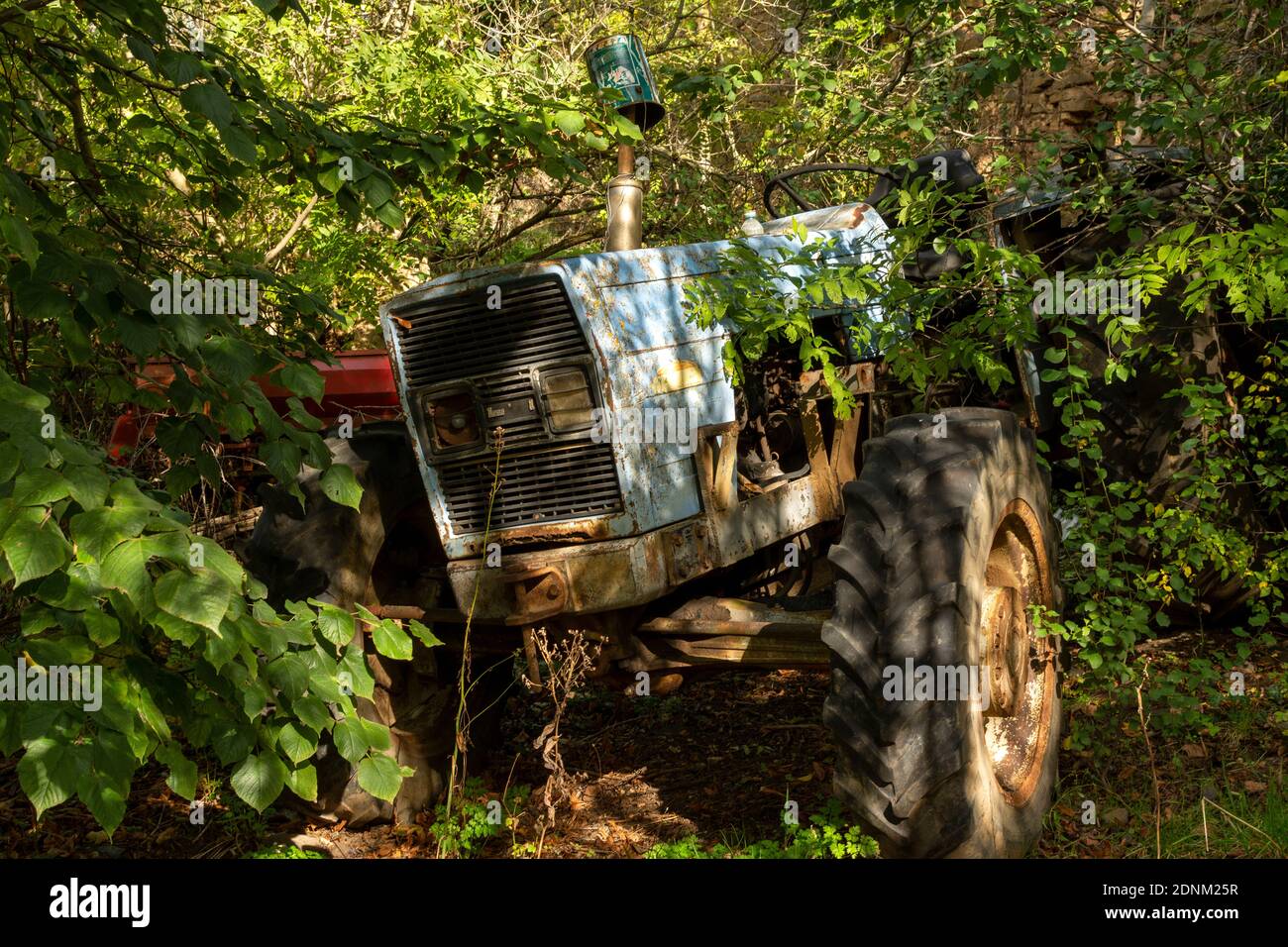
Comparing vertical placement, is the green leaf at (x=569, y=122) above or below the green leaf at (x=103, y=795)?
above

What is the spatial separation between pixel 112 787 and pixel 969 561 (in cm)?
224

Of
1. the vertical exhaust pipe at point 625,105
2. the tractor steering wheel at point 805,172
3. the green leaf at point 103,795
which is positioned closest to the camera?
the green leaf at point 103,795

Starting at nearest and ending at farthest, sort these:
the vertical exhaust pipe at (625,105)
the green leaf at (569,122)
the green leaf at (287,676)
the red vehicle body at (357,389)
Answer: the green leaf at (287,676), the green leaf at (569,122), the vertical exhaust pipe at (625,105), the red vehicle body at (357,389)

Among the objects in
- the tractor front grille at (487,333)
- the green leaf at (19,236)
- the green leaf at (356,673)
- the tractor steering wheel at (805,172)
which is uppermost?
the tractor steering wheel at (805,172)

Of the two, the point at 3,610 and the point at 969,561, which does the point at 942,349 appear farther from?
the point at 3,610

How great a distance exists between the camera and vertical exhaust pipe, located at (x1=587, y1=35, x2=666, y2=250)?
166 inches

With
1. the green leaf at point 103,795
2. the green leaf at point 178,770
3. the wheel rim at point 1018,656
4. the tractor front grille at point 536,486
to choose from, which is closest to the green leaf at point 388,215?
the tractor front grille at point 536,486

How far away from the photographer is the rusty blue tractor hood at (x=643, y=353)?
3812mm

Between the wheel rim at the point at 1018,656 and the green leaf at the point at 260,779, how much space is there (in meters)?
2.09

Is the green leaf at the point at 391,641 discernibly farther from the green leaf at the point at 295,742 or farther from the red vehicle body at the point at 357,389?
the red vehicle body at the point at 357,389

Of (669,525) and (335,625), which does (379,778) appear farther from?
(669,525)

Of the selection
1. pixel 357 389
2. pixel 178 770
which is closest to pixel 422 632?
pixel 178 770

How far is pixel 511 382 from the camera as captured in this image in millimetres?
3916

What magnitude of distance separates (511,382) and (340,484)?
79cm
